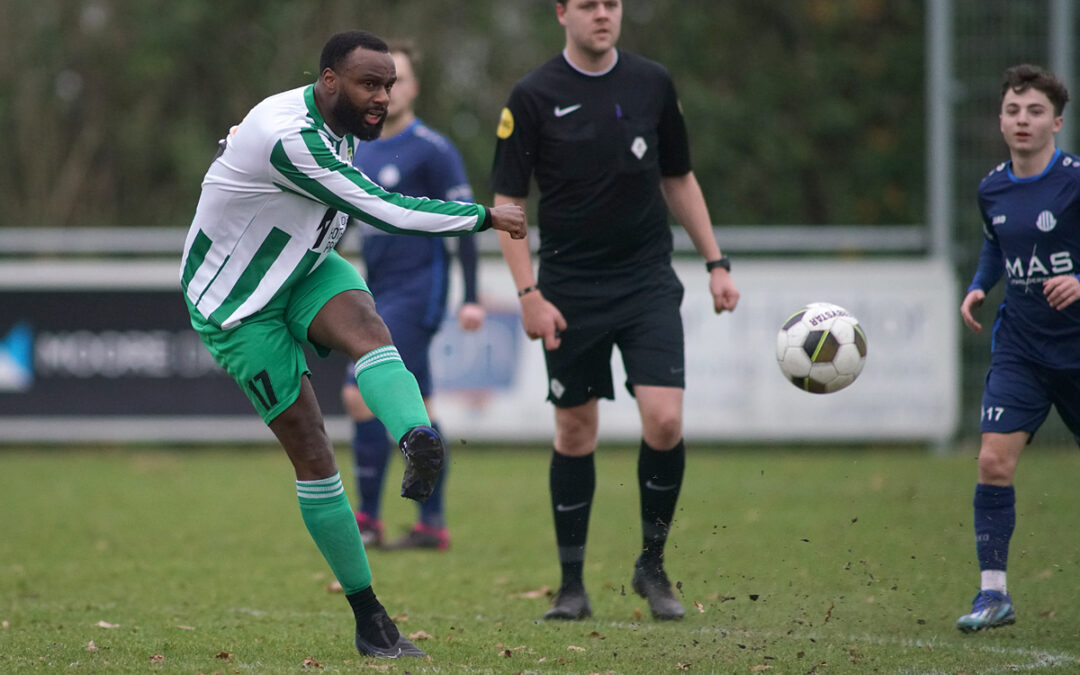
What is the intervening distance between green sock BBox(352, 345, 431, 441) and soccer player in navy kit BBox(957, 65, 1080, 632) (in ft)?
8.04

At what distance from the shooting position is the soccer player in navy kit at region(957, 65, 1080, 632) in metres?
5.31

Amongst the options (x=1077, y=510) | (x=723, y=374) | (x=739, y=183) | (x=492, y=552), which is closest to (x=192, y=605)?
(x=492, y=552)

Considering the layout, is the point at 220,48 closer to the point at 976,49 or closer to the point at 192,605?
the point at 976,49

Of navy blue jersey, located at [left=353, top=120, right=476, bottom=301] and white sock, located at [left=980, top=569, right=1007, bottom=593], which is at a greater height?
navy blue jersey, located at [left=353, top=120, right=476, bottom=301]

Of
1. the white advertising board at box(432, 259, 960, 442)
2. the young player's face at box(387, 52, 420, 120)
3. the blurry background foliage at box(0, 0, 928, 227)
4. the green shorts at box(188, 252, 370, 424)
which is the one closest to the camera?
the green shorts at box(188, 252, 370, 424)

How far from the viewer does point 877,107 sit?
55.0 feet

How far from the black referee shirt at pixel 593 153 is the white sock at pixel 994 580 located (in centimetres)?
189

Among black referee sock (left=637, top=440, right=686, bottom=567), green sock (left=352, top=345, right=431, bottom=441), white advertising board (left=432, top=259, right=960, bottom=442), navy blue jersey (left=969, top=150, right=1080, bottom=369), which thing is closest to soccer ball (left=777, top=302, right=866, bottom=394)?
black referee sock (left=637, top=440, right=686, bottom=567)

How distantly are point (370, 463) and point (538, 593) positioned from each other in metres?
1.78

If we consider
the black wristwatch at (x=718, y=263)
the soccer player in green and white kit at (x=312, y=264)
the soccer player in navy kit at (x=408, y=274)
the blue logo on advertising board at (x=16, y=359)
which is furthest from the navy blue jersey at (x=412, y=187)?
the blue logo on advertising board at (x=16, y=359)

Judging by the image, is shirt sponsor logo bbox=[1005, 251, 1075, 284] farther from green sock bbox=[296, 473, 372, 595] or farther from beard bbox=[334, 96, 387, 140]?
green sock bbox=[296, 473, 372, 595]

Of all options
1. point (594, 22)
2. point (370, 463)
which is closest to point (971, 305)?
point (594, 22)

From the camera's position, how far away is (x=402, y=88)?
7297 mm

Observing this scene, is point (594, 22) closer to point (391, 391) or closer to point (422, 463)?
point (391, 391)
